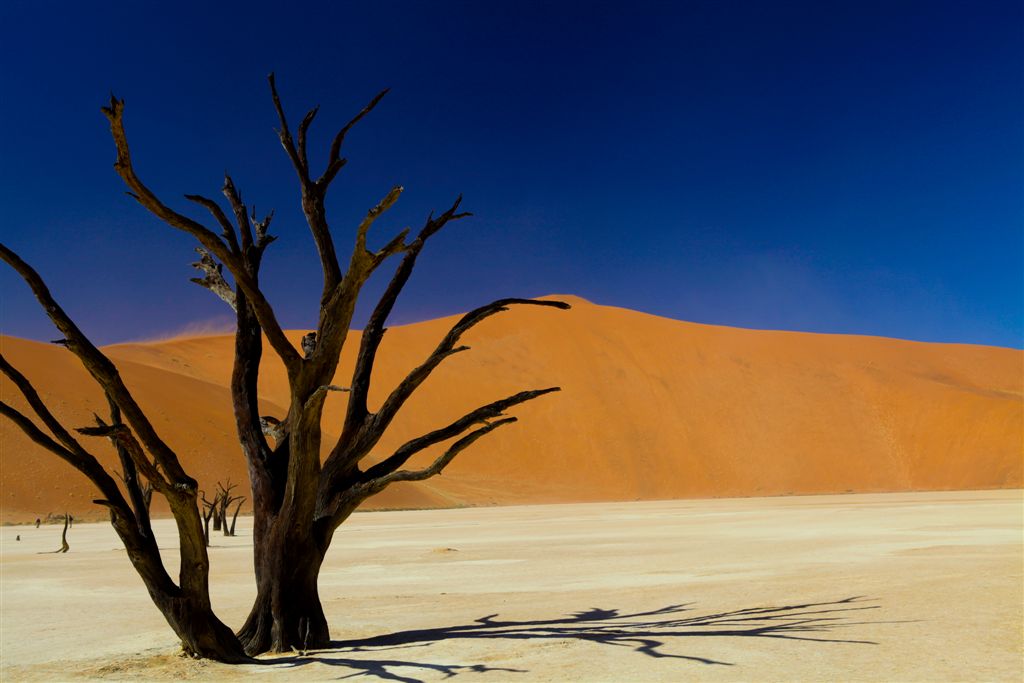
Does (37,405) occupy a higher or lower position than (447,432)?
higher

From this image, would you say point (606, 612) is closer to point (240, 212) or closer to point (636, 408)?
point (240, 212)

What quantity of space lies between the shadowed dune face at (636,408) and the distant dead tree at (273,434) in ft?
132

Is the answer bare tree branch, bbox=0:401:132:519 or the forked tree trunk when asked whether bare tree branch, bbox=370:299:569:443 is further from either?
bare tree branch, bbox=0:401:132:519

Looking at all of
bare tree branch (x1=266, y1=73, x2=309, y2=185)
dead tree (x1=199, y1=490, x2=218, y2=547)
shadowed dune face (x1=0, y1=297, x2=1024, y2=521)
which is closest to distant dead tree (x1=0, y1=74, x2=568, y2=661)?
bare tree branch (x1=266, y1=73, x2=309, y2=185)

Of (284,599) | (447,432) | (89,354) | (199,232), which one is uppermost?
(199,232)

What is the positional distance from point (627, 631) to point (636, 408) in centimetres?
6530

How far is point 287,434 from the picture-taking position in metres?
8.44

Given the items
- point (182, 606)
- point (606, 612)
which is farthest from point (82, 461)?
point (606, 612)

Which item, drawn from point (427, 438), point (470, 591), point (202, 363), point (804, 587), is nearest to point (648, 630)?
point (427, 438)

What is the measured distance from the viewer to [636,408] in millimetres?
73250

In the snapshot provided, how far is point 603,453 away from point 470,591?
54205 millimetres

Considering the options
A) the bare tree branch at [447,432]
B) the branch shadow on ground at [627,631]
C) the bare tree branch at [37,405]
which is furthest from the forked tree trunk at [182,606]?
the bare tree branch at [447,432]

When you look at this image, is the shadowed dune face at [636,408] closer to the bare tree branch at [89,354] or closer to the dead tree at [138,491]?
the dead tree at [138,491]

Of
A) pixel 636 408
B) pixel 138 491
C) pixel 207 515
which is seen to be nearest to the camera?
pixel 138 491
